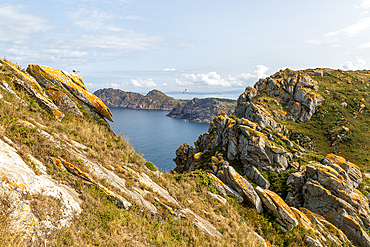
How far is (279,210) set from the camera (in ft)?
40.2

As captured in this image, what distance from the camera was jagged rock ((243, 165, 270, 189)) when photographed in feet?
79.7

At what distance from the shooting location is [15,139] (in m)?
6.91

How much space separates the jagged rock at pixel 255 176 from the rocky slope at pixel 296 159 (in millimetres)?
135

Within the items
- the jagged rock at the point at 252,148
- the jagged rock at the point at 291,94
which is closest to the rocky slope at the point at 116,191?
the jagged rock at the point at 252,148

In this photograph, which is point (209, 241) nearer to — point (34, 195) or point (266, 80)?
point (34, 195)

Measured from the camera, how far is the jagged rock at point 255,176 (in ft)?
79.7

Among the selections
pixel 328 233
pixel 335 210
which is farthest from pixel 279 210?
pixel 335 210

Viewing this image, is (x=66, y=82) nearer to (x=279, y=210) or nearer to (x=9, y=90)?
(x=9, y=90)

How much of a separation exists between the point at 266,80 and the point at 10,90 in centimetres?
7779

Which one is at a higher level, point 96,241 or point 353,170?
point 96,241

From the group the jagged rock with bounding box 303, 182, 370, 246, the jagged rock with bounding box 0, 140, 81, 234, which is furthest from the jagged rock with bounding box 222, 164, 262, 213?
the jagged rock with bounding box 0, 140, 81, 234

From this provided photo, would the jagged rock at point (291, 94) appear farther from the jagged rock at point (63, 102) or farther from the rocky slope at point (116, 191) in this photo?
the jagged rock at point (63, 102)

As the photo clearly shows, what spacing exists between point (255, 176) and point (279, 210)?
13.5 metres

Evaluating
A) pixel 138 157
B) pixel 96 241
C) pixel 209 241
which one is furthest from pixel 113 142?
pixel 209 241
